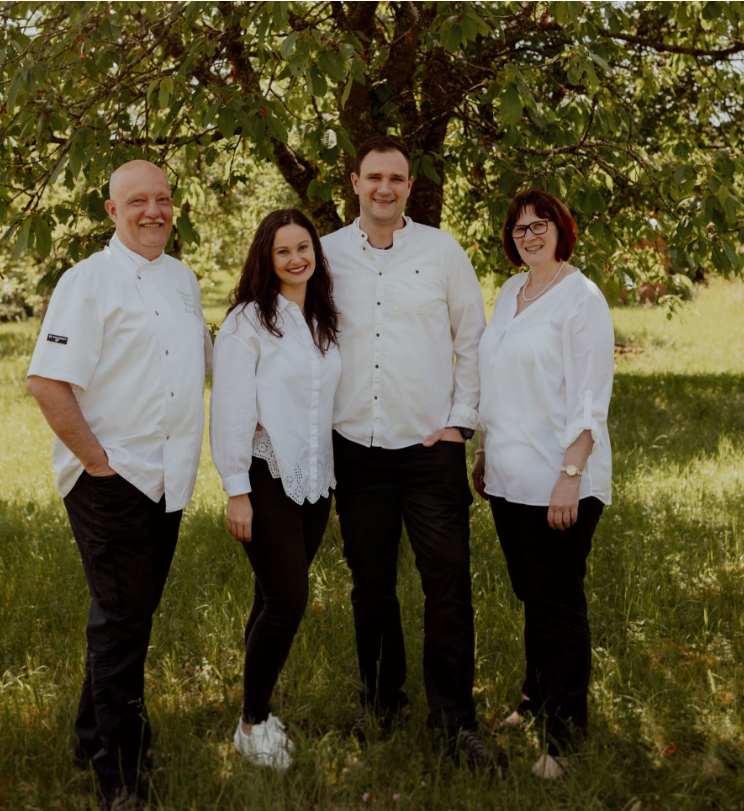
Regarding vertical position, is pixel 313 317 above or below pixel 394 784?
above

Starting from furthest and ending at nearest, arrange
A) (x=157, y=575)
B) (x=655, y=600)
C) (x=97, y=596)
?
1. (x=655, y=600)
2. (x=157, y=575)
3. (x=97, y=596)

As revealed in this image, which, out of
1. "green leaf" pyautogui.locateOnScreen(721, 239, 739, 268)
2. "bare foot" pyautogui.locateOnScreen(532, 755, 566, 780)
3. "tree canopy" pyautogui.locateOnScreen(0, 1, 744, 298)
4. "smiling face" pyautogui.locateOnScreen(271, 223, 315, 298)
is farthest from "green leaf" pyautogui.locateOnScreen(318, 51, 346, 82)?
"bare foot" pyautogui.locateOnScreen(532, 755, 566, 780)

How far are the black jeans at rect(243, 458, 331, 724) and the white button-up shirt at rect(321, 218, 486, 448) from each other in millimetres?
434

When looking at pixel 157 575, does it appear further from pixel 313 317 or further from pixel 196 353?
pixel 313 317

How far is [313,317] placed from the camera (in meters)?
3.54

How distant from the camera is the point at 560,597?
132 inches

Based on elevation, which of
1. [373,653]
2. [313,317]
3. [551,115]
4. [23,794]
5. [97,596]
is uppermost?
[551,115]

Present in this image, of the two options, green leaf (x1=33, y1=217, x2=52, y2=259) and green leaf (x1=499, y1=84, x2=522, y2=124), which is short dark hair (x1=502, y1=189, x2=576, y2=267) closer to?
green leaf (x1=499, y1=84, x2=522, y2=124)

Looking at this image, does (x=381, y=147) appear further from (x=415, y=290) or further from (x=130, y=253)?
(x=130, y=253)

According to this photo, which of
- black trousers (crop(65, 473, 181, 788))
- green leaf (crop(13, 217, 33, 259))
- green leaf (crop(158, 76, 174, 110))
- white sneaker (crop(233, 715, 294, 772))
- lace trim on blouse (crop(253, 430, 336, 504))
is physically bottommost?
white sneaker (crop(233, 715, 294, 772))

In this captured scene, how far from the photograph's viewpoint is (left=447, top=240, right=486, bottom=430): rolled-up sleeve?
3.62 m

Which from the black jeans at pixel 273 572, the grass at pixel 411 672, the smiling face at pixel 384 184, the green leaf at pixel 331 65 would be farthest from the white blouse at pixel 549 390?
the green leaf at pixel 331 65

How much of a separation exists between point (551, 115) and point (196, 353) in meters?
3.36

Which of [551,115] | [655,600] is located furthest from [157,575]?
[551,115]
